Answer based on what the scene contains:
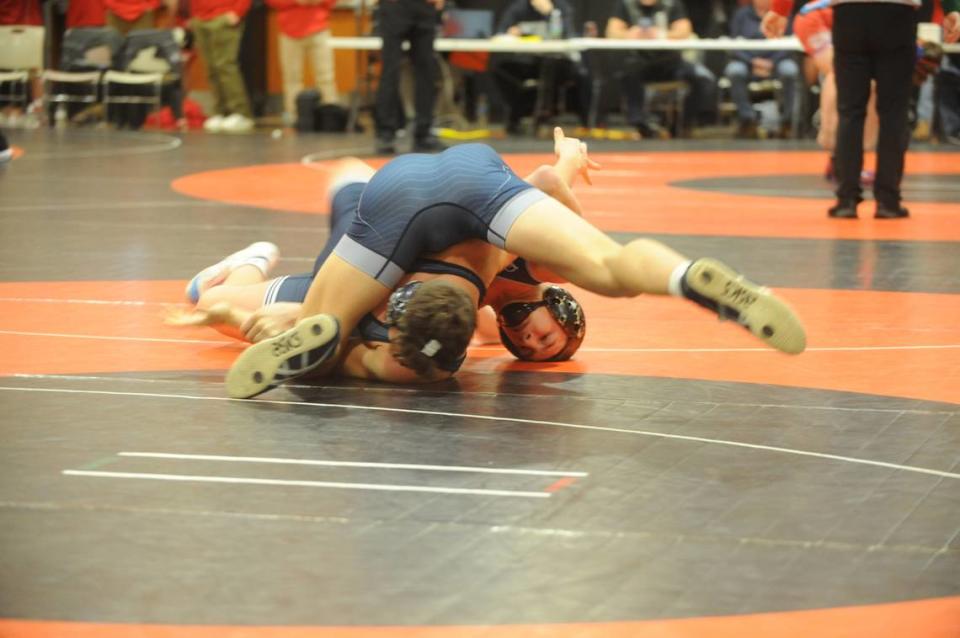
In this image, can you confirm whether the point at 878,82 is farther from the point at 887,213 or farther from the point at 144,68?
the point at 144,68

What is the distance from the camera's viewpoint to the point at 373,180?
149 inches

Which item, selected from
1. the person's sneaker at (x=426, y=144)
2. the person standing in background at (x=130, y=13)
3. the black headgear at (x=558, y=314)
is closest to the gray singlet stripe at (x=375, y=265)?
the black headgear at (x=558, y=314)

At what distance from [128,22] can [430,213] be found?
12.5 meters

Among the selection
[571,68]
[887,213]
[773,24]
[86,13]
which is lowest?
[887,213]

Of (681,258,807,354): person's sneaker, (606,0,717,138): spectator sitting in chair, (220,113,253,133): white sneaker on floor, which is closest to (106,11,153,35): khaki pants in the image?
(220,113,253,133): white sneaker on floor

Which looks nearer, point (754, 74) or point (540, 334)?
point (540, 334)

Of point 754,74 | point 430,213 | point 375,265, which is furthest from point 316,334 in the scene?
point 754,74

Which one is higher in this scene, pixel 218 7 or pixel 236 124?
pixel 218 7

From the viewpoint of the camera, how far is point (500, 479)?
2.91 meters

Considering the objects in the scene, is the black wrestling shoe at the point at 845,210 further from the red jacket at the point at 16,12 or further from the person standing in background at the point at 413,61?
the red jacket at the point at 16,12

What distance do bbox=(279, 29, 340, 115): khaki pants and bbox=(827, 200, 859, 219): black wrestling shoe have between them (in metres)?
7.44

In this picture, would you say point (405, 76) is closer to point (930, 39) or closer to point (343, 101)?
point (343, 101)

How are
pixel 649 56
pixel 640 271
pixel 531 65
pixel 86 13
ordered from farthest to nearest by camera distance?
pixel 86 13 < pixel 531 65 < pixel 649 56 < pixel 640 271

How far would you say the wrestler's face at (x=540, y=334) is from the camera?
4.05m
